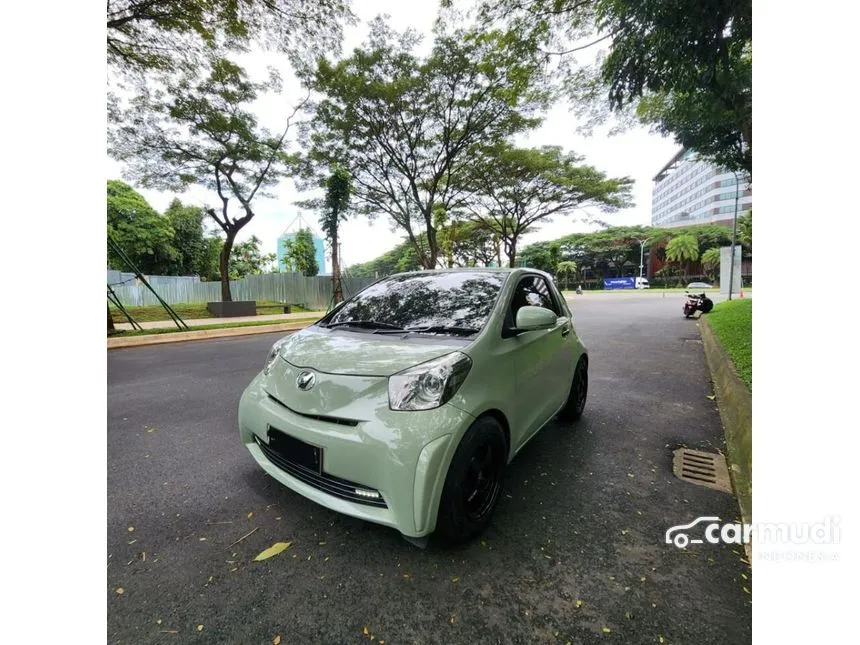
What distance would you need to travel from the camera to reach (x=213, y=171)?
619 inches

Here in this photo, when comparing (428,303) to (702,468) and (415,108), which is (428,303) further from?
(415,108)

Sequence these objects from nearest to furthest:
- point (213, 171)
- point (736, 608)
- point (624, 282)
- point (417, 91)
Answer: point (736, 608) → point (417, 91) → point (213, 171) → point (624, 282)

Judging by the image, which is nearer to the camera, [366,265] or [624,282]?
[624,282]

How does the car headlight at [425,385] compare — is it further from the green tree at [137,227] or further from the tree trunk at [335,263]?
the green tree at [137,227]

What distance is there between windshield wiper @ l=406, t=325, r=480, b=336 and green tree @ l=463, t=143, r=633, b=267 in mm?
15047

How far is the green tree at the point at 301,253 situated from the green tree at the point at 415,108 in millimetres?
27319

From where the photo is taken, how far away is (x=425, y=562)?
182 cm

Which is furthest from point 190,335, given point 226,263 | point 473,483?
point 473,483

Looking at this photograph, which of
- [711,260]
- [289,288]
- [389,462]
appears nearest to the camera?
[389,462]

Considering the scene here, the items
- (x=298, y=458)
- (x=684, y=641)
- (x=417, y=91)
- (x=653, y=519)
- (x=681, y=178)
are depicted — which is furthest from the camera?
(x=681, y=178)

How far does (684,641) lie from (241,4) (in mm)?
11009

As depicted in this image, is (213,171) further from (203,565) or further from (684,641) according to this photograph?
(684,641)

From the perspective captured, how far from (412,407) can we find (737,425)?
3.11m

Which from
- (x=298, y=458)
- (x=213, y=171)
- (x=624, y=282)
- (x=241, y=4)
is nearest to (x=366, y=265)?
(x=624, y=282)
